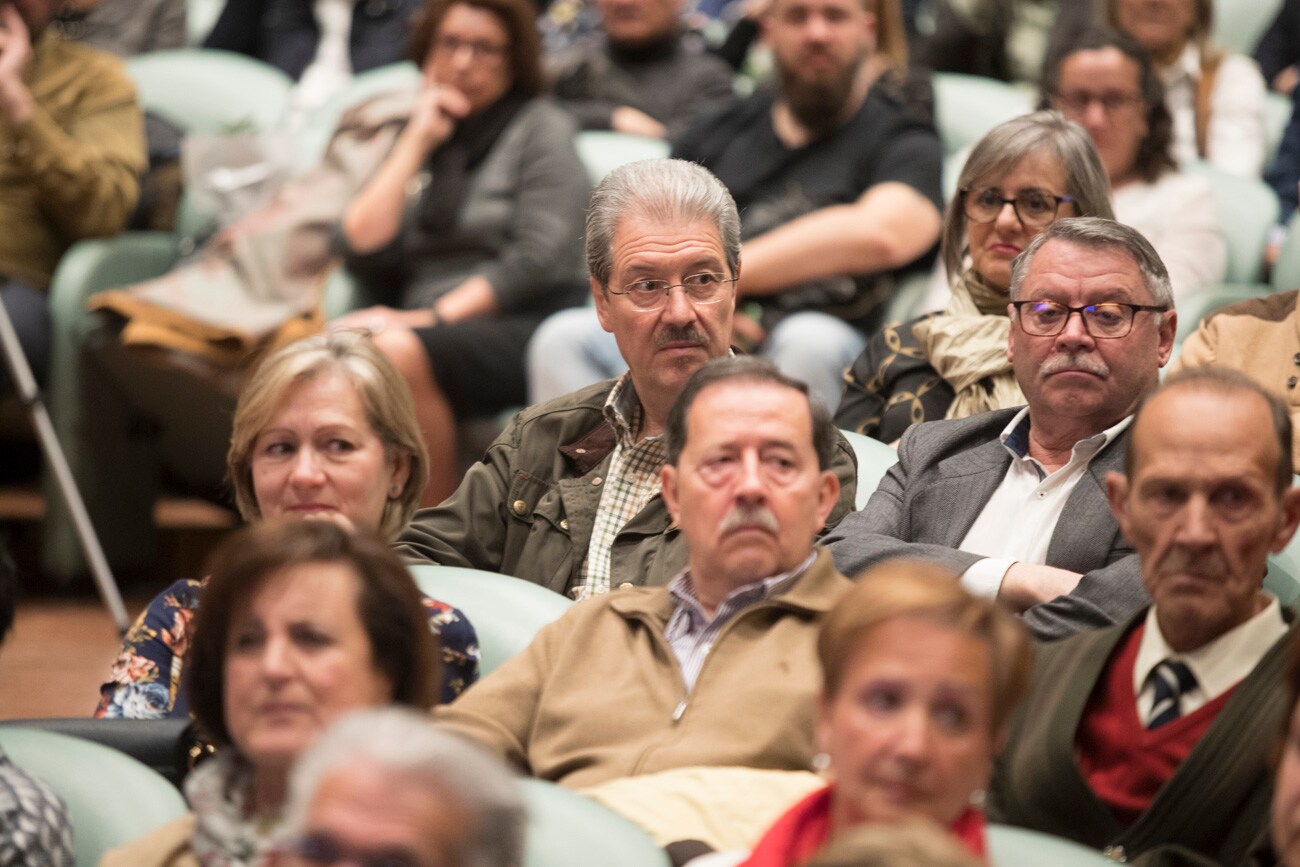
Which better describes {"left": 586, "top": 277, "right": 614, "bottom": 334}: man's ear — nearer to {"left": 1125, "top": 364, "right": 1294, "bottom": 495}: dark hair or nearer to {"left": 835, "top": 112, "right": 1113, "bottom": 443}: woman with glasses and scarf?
{"left": 835, "top": 112, "right": 1113, "bottom": 443}: woman with glasses and scarf

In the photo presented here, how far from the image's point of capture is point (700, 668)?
1922 mm

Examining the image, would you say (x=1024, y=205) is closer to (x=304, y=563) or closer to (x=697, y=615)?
(x=697, y=615)

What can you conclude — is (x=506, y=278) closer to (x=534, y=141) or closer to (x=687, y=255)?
(x=534, y=141)

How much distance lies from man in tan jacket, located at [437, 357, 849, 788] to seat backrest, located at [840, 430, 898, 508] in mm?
480

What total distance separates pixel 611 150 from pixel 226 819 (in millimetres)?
2587

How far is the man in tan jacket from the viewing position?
1.86m

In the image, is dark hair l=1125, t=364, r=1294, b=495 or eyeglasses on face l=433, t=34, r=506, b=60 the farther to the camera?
eyeglasses on face l=433, t=34, r=506, b=60

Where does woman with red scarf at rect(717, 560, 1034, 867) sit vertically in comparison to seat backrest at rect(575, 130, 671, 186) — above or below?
above

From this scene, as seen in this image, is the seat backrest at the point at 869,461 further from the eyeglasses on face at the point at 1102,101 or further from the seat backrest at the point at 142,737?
the eyeglasses on face at the point at 1102,101

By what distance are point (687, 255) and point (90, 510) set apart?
2187 mm

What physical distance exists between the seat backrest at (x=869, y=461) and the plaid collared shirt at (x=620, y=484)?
264 mm

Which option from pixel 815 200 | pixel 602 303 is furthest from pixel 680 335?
pixel 815 200

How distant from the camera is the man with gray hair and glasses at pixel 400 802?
134 centimetres

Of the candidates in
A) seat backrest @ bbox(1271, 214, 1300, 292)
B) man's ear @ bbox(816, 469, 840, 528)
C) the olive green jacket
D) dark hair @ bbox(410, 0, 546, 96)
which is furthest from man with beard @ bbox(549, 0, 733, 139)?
man's ear @ bbox(816, 469, 840, 528)
